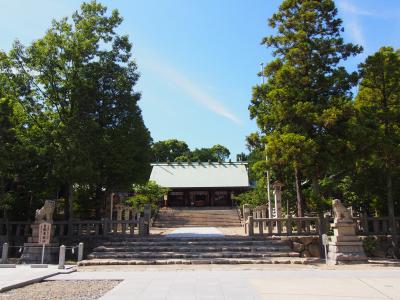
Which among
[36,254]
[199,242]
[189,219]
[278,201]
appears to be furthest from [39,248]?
[189,219]

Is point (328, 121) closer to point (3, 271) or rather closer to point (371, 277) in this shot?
point (371, 277)

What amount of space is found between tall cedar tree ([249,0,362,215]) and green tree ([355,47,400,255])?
31.3 inches

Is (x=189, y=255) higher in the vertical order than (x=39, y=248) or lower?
lower

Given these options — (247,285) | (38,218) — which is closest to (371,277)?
(247,285)

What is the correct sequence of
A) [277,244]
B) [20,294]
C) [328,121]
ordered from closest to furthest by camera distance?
[20,294] < [328,121] < [277,244]

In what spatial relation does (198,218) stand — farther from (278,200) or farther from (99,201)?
(99,201)

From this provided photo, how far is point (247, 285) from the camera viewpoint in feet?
24.4

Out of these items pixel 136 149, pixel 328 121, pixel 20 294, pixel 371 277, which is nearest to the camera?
pixel 20 294

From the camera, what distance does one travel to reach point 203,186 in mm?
40062

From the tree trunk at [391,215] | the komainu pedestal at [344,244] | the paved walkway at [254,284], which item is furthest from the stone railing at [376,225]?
the paved walkway at [254,284]

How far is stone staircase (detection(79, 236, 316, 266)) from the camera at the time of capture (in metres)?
11.5

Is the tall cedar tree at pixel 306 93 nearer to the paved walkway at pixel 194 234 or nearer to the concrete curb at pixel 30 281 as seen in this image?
the paved walkway at pixel 194 234

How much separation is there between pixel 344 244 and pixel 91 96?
10923mm

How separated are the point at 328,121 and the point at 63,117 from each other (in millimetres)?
10543
